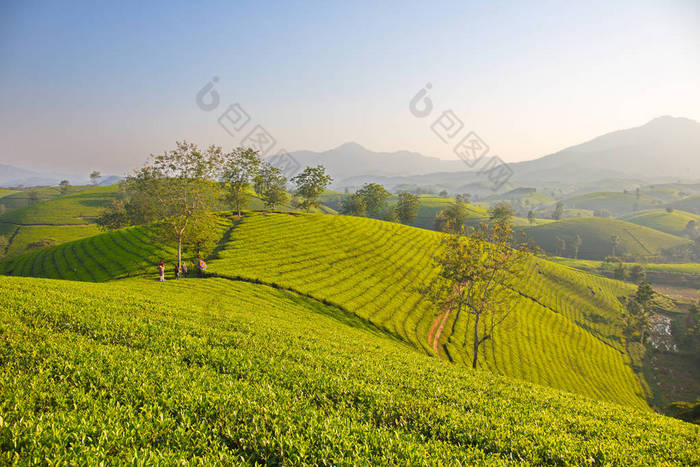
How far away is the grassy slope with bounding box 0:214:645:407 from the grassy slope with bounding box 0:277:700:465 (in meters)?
24.8

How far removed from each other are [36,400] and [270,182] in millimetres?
90616

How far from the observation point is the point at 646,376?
5616cm

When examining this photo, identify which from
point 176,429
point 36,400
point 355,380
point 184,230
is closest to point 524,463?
point 355,380

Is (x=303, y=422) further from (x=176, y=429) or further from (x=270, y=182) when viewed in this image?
(x=270, y=182)

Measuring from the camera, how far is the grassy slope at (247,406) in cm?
637

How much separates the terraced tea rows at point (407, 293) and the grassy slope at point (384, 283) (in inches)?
8.2

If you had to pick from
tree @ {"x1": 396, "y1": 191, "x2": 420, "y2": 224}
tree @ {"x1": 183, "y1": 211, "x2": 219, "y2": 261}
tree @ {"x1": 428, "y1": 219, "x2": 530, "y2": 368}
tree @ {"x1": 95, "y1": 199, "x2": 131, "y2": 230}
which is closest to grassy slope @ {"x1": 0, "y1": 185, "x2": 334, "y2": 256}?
tree @ {"x1": 95, "y1": 199, "x2": 131, "y2": 230}

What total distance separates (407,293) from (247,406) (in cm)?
4441

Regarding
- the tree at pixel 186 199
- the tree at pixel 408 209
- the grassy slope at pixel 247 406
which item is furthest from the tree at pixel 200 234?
the tree at pixel 408 209

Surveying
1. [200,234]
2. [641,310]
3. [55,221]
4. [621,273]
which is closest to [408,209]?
[641,310]

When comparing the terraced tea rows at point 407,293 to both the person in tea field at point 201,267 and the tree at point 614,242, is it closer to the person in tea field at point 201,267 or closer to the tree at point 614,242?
the person in tea field at point 201,267

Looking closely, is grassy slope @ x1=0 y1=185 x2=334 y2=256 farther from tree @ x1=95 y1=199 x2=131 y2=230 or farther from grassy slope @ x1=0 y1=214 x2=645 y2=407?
grassy slope @ x1=0 y1=214 x2=645 y2=407

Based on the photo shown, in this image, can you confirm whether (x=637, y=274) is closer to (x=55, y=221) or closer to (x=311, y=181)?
(x=311, y=181)

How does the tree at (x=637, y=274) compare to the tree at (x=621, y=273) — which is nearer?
the tree at (x=637, y=274)
